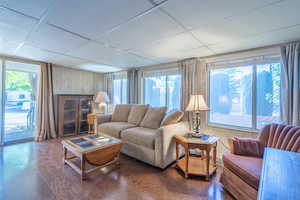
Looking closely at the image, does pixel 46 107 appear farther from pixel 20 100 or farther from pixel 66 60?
pixel 66 60

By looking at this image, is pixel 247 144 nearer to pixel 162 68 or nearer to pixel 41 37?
pixel 162 68

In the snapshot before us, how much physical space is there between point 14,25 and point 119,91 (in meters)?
3.23

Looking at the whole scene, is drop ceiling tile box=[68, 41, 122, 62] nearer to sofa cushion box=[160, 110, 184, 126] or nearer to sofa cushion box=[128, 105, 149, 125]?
sofa cushion box=[128, 105, 149, 125]

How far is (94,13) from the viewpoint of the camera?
146cm

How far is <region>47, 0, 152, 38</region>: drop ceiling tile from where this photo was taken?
1.30 meters

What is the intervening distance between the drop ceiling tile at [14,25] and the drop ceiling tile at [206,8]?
5.40ft

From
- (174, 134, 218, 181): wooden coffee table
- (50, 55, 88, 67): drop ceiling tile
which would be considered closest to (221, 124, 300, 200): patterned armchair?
(174, 134, 218, 181): wooden coffee table

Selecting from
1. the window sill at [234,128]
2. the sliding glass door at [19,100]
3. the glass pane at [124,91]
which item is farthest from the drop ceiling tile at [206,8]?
the sliding glass door at [19,100]

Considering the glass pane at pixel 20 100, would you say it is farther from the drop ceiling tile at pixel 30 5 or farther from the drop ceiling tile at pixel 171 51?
the drop ceiling tile at pixel 171 51

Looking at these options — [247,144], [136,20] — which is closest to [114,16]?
[136,20]

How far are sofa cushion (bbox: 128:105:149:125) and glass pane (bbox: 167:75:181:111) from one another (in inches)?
26.5

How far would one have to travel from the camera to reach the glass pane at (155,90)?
3721mm

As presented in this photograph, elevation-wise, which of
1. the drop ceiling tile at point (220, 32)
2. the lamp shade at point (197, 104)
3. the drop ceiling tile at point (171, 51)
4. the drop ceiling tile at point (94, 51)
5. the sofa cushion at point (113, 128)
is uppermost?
the drop ceiling tile at point (94, 51)

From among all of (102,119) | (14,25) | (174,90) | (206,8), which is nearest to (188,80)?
(174,90)
